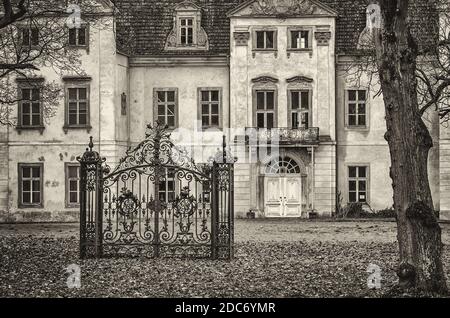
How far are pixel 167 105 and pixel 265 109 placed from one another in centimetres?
437

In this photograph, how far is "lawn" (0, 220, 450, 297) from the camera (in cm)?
1295

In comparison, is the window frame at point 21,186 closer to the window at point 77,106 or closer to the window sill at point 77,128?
the window sill at point 77,128

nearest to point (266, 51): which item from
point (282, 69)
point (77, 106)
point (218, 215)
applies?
point (282, 69)

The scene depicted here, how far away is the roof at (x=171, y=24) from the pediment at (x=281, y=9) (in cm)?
66

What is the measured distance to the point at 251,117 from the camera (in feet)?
117

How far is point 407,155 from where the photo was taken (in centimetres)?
1268

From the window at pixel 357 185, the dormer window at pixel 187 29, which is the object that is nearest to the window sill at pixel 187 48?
the dormer window at pixel 187 29

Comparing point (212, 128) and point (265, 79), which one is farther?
point (212, 128)

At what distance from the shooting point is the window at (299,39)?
1405 inches

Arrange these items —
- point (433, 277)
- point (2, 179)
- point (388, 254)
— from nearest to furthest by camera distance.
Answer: point (433, 277) < point (388, 254) < point (2, 179)

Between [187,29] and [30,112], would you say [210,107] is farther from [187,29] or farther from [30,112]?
[30,112]
